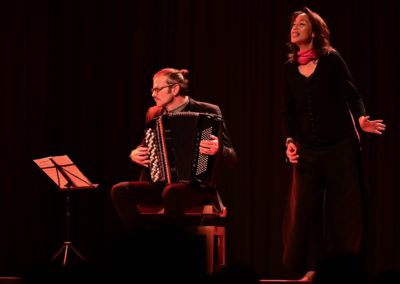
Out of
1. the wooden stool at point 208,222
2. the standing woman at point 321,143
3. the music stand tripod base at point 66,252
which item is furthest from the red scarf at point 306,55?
the music stand tripod base at point 66,252

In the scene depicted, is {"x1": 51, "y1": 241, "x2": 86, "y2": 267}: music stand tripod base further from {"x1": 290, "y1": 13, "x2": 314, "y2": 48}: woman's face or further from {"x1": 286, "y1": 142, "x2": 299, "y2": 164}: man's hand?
{"x1": 290, "y1": 13, "x2": 314, "y2": 48}: woman's face

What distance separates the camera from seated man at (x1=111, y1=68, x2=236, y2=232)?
404 centimetres

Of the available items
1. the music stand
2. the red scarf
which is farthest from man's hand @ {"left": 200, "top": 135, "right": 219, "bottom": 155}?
the music stand

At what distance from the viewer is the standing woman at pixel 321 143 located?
3777mm

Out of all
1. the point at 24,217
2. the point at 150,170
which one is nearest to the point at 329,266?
the point at 150,170

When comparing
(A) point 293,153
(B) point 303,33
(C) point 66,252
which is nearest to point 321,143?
(A) point 293,153

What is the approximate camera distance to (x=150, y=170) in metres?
4.25

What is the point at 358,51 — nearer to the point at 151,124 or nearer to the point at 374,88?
the point at 374,88

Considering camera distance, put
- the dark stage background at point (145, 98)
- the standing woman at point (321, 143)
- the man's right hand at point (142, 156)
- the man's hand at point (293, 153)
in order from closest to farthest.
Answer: the standing woman at point (321, 143) < the man's hand at point (293, 153) < the man's right hand at point (142, 156) < the dark stage background at point (145, 98)

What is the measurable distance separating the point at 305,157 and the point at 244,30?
76.8 inches

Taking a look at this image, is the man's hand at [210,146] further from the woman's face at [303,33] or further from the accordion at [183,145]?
the woman's face at [303,33]

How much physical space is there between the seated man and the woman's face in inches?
30.0

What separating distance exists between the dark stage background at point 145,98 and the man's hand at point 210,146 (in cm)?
135

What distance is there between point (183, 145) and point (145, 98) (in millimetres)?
1562
